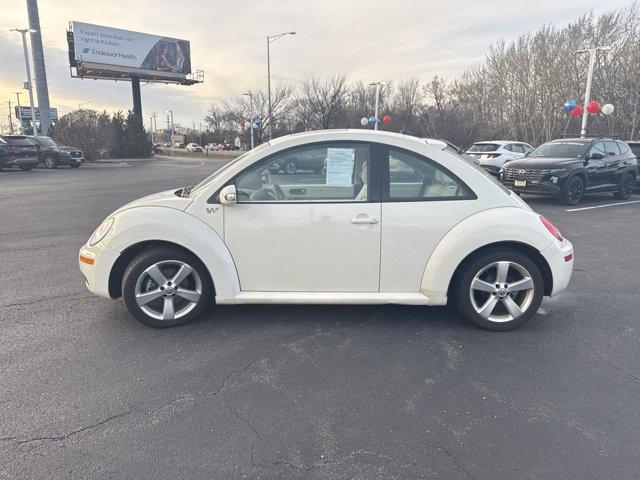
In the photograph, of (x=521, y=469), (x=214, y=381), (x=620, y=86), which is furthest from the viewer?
(x=620, y=86)

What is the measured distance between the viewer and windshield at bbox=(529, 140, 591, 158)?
11508mm

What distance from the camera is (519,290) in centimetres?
380

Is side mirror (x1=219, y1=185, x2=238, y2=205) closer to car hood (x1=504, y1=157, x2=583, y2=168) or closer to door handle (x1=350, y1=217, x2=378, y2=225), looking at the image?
door handle (x1=350, y1=217, x2=378, y2=225)

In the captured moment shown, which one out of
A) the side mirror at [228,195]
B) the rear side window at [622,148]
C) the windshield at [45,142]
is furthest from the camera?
the windshield at [45,142]

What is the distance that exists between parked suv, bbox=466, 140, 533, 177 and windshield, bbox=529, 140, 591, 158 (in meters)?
4.14

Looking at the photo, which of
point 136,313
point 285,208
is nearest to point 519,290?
point 285,208

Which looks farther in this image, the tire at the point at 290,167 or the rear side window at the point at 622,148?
the rear side window at the point at 622,148

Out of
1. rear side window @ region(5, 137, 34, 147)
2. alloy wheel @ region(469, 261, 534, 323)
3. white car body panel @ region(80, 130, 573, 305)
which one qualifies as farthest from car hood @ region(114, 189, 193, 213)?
rear side window @ region(5, 137, 34, 147)

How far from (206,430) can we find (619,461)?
2292 mm

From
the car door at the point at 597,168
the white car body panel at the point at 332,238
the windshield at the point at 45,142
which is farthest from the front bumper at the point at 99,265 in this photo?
the windshield at the point at 45,142

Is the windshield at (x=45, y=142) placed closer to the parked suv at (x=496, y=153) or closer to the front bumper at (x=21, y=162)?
the front bumper at (x=21, y=162)

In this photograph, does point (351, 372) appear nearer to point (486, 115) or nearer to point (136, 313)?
point (136, 313)

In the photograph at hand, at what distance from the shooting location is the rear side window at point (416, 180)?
12.1 feet

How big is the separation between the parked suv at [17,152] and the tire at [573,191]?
24.4m
